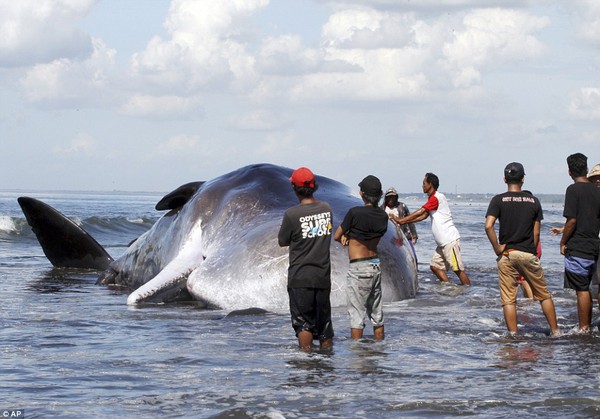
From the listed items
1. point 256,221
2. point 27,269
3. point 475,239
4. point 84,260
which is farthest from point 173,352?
point 475,239

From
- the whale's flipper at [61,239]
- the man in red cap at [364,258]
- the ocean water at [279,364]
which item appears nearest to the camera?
the ocean water at [279,364]

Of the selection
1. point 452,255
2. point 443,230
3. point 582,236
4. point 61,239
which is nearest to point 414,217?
point 443,230

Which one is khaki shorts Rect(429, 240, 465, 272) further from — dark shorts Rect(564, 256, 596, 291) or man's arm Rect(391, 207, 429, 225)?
dark shorts Rect(564, 256, 596, 291)

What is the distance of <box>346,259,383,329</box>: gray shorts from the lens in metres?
8.72

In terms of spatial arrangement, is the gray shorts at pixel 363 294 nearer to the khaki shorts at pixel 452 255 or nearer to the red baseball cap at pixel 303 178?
the red baseball cap at pixel 303 178

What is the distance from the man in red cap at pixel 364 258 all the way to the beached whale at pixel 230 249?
1.75m

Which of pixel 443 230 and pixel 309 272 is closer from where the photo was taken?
pixel 309 272

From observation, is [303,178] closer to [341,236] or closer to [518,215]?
[341,236]

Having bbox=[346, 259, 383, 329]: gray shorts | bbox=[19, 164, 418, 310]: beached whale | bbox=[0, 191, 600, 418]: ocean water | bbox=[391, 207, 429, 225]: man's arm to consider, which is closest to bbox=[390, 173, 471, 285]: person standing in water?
bbox=[391, 207, 429, 225]: man's arm

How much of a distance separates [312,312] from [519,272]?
8.43 ft

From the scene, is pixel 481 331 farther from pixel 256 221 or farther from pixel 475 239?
pixel 475 239

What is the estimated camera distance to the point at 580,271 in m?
9.55

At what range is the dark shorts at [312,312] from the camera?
8.22m

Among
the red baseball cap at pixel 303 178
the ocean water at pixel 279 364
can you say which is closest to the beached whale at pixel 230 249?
the ocean water at pixel 279 364
